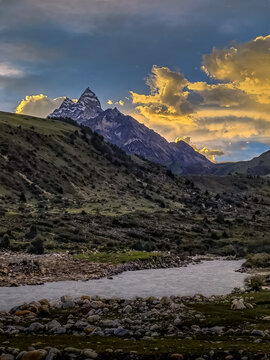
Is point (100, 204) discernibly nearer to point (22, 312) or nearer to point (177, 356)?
point (22, 312)

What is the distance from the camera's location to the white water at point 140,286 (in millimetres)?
26094

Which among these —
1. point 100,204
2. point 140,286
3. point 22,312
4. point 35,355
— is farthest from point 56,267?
point 100,204

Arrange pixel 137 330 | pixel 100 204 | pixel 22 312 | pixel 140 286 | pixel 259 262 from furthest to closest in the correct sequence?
pixel 100 204 < pixel 259 262 < pixel 140 286 < pixel 22 312 < pixel 137 330

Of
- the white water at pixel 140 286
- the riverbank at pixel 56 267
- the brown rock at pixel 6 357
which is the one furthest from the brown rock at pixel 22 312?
the riverbank at pixel 56 267

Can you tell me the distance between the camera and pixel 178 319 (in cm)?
1722

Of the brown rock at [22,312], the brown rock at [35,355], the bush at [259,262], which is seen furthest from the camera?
the bush at [259,262]

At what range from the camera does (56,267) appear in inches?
1452

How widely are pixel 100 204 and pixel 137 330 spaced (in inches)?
3483

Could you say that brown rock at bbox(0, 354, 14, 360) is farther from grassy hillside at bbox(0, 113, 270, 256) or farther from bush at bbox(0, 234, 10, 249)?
grassy hillside at bbox(0, 113, 270, 256)

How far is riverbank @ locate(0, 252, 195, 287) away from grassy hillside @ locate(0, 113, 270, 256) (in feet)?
21.4

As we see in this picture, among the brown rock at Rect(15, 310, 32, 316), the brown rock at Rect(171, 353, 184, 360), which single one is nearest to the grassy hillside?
the brown rock at Rect(15, 310, 32, 316)

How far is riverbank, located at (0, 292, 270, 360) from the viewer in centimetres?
1187

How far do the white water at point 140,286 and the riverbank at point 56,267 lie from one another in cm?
137

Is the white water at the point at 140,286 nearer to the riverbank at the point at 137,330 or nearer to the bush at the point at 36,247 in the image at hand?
the riverbank at the point at 137,330
